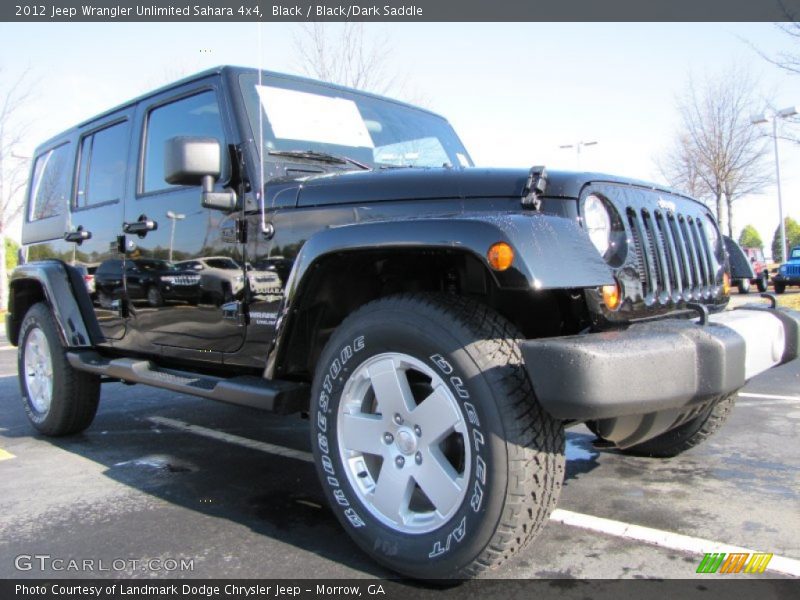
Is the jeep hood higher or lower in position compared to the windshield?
lower

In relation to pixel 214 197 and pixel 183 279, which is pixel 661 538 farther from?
pixel 183 279

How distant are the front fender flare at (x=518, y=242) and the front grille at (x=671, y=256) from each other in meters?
0.38

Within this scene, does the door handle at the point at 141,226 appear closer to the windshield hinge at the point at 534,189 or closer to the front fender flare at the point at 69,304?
the front fender flare at the point at 69,304

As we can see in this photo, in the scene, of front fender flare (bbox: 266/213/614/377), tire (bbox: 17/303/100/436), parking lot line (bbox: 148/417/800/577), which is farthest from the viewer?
tire (bbox: 17/303/100/436)

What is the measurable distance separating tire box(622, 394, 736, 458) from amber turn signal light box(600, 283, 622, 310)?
1215mm

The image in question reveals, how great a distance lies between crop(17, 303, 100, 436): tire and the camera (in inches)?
172

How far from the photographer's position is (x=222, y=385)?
295 cm

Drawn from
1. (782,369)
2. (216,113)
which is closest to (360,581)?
(216,113)

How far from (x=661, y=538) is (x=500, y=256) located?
146cm

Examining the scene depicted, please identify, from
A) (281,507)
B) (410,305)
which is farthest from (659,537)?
(281,507)

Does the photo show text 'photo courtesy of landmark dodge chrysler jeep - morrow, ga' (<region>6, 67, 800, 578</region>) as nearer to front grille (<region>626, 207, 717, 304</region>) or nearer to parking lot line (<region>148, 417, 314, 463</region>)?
front grille (<region>626, 207, 717, 304</region>)

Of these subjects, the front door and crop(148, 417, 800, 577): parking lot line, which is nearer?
crop(148, 417, 800, 577): parking lot line

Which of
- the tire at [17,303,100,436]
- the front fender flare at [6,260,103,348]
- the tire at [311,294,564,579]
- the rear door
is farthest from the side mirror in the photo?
the tire at [17,303,100,436]

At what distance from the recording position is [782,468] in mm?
3502
